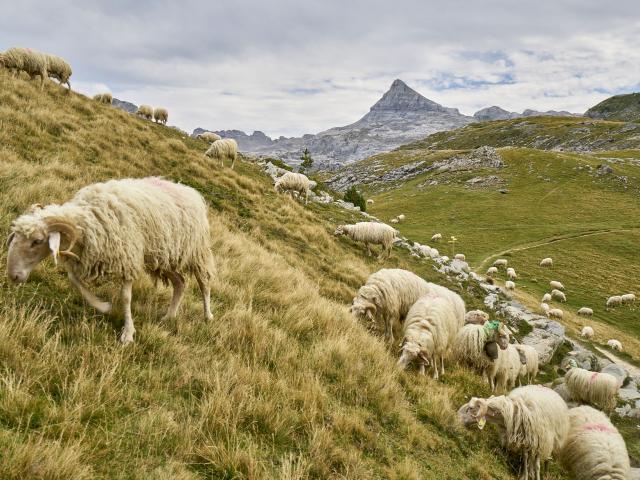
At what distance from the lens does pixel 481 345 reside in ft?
34.6

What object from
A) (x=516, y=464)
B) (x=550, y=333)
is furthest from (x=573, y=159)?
(x=516, y=464)

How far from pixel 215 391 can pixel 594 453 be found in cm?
866

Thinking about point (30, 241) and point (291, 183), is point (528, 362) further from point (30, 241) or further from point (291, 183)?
point (291, 183)

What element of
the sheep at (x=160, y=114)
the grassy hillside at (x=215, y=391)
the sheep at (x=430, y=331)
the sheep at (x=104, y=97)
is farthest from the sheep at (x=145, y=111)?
the sheep at (x=430, y=331)

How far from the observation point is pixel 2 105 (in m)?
14.0

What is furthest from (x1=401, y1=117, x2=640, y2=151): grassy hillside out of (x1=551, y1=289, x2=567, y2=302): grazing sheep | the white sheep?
(x1=551, y1=289, x2=567, y2=302): grazing sheep

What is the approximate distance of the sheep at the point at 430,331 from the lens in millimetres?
8352

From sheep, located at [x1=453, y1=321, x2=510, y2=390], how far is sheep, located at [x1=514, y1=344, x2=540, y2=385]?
268cm

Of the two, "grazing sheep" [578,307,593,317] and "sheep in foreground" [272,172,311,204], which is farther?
"grazing sheep" [578,307,593,317]

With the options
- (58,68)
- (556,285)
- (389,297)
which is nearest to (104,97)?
(58,68)

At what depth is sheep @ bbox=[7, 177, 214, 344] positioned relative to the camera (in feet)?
14.2

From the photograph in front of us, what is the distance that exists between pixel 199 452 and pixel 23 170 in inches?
343

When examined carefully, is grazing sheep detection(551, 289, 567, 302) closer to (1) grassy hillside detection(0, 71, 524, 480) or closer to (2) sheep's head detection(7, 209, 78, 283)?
(1) grassy hillside detection(0, 71, 524, 480)

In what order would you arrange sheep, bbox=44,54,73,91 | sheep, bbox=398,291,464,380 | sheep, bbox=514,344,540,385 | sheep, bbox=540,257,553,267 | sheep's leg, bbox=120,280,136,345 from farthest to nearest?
sheep, bbox=540,257,553,267 < sheep, bbox=44,54,73,91 < sheep, bbox=514,344,540,385 < sheep, bbox=398,291,464,380 < sheep's leg, bbox=120,280,136,345
